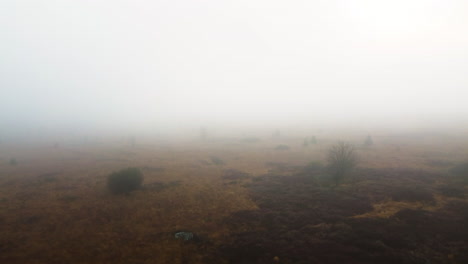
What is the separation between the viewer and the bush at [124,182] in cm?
2203

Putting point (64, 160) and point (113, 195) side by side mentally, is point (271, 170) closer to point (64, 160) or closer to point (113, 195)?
point (113, 195)

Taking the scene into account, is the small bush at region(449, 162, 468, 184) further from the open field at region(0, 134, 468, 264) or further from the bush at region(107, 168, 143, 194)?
the bush at region(107, 168, 143, 194)

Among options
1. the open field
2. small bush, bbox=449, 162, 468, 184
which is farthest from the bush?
small bush, bbox=449, 162, 468, 184

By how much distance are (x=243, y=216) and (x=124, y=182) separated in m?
11.8

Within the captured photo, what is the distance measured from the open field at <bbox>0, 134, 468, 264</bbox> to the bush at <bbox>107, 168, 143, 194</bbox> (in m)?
0.77

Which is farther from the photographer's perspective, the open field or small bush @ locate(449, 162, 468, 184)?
small bush @ locate(449, 162, 468, 184)

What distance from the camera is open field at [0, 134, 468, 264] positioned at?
39.5 feet

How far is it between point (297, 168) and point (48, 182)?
26.9m

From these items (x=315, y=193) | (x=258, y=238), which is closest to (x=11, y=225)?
(x=258, y=238)

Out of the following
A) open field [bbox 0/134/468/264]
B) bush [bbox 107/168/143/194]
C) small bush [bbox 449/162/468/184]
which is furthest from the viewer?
small bush [bbox 449/162/468/184]

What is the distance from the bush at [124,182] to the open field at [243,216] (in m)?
0.77

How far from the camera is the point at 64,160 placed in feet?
123

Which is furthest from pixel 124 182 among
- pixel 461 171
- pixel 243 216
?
pixel 461 171

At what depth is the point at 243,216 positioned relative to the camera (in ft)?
55.1
